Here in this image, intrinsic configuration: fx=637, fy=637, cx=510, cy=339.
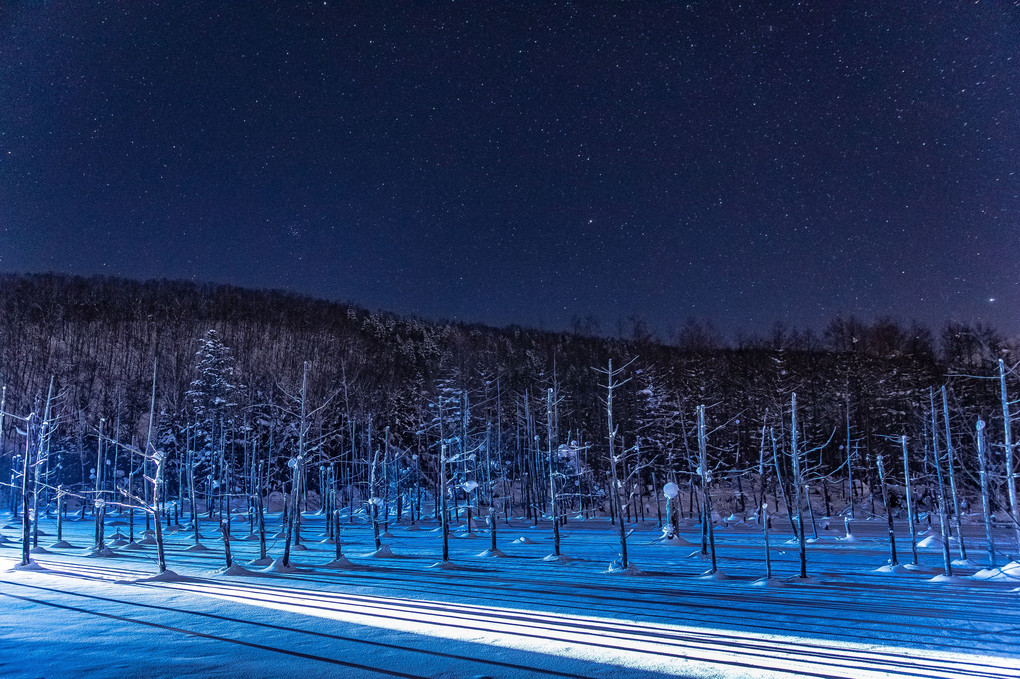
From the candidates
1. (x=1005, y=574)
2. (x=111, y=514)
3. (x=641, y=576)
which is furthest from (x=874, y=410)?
(x=111, y=514)

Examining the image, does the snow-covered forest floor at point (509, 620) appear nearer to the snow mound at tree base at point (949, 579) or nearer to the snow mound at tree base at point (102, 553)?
the snow mound at tree base at point (949, 579)

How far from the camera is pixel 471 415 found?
60.4m

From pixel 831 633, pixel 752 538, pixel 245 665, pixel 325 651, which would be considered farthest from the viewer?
pixel 752 538

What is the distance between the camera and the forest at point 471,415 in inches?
1773

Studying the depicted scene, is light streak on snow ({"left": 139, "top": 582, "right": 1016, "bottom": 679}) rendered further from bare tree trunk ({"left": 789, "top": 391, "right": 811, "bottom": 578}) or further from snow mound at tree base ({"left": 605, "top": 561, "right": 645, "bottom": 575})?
snow mound at tree base ({"left": 605, "top": 561, "right": 645, "bottom": 575})

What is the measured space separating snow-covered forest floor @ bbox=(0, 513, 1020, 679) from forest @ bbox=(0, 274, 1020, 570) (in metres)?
12.9

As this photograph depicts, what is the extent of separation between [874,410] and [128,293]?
106 meters

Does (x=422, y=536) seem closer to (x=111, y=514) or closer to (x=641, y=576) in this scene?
(x=641, y=576)

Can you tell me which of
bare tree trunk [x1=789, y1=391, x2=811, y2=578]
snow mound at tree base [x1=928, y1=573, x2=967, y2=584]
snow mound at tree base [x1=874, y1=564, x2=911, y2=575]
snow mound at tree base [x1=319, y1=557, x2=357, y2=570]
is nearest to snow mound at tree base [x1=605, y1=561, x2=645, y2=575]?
bare tree trunk [x1=789, y1=391, x2=811, y2=578]

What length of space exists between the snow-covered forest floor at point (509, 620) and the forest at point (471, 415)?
12.9 metres

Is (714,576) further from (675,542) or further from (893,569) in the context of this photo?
(675,542)

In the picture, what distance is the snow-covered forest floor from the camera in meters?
9.42

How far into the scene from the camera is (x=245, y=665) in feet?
30.9

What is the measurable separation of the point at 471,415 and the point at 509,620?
47726mm
